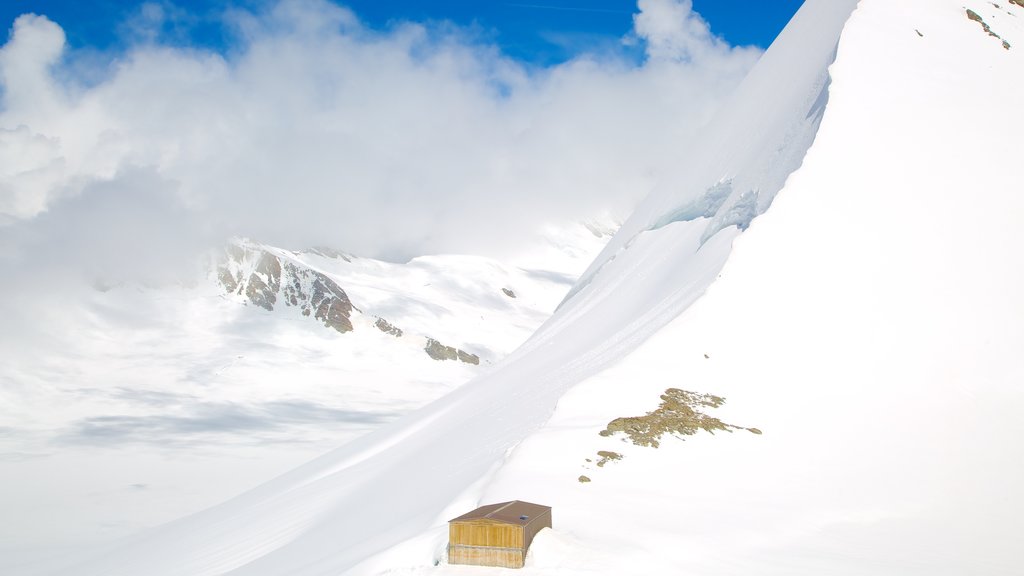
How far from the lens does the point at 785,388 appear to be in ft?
58.5

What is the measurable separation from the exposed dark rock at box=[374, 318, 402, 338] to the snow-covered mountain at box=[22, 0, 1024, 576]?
6914 centimetres

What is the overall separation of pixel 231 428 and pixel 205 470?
1192cm

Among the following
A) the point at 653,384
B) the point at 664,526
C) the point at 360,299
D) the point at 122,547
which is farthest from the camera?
the point at 360,299

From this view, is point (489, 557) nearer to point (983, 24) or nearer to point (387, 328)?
point (983, 24)

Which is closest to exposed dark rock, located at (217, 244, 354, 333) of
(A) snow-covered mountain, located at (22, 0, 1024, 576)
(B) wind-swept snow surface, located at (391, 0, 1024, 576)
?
(A) snow-covered mountain, located at (22, 0, 1024, 576)

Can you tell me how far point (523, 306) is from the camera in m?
141

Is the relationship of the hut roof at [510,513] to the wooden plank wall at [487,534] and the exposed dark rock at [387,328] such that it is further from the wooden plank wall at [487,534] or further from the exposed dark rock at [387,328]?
the exposed dark rock at [387,328]

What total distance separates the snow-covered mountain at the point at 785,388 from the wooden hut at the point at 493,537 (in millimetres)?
226

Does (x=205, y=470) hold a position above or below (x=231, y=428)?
below

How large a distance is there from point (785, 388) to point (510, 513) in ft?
32.8

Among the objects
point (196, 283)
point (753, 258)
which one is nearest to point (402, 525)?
point (753, 258)

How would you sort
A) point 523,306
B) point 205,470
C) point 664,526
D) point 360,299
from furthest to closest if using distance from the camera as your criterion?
point 523,306
point 360,299
point 205,470
point 664,526

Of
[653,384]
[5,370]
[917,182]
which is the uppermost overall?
[5,370]

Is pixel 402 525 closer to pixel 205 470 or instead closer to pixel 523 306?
pixel 205 470
